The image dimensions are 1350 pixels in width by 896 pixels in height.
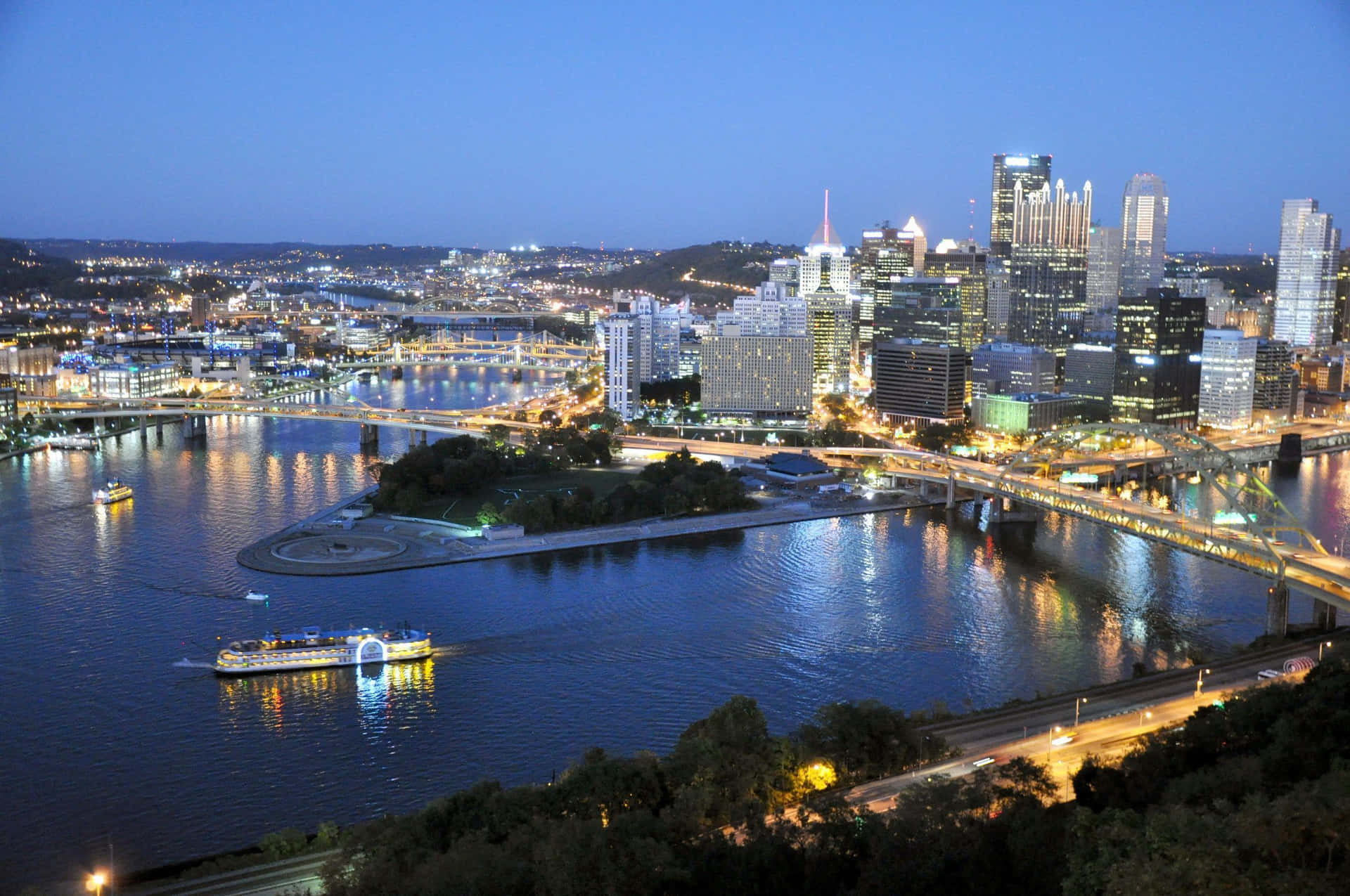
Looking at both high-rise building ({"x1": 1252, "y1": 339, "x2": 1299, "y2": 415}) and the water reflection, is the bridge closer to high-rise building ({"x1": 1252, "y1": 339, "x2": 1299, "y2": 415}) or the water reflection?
high-rise building ({"x1": 1252, "y1": 339, "x2": 1299, "y2": 415})

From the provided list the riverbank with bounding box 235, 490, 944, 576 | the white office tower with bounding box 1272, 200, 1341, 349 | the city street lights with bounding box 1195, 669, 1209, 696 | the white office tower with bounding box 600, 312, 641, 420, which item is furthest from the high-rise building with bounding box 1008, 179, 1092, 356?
the city street lights with bounding box 1195, 669, 1209, 696

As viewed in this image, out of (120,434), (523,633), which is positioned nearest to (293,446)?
(120,434)

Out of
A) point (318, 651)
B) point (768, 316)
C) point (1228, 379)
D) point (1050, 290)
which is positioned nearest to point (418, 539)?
point (318, 651)

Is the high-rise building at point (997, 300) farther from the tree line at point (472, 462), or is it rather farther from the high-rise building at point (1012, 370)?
the tree line at point (472, 462)

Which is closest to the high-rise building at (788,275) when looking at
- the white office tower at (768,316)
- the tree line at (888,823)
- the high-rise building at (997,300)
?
the high-rise building at (997,300)

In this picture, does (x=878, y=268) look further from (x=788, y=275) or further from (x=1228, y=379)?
(x=1228, y=379)
